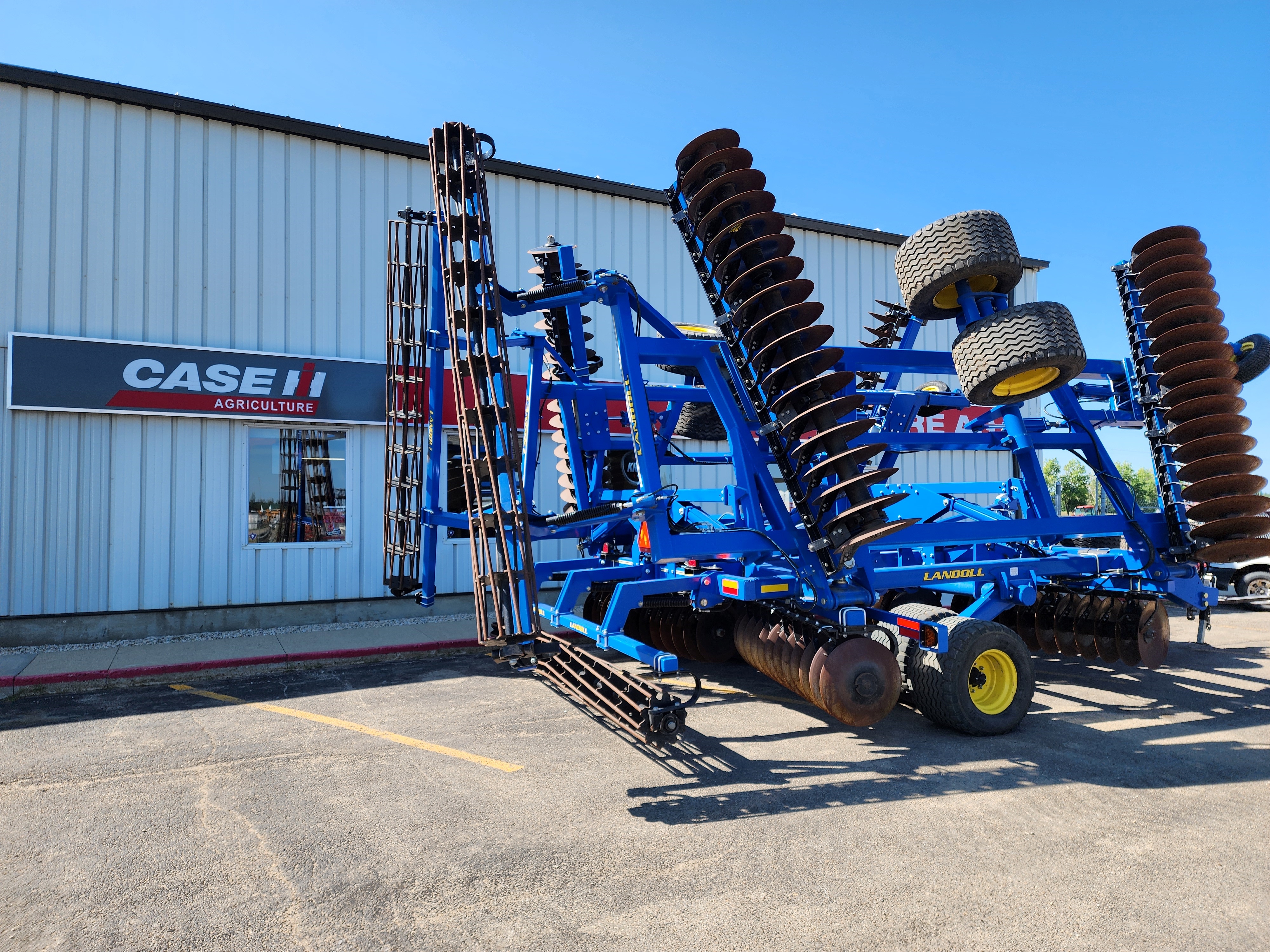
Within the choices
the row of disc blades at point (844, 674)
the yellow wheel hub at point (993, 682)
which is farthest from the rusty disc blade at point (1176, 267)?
the row of disc blades at point (844, 674)

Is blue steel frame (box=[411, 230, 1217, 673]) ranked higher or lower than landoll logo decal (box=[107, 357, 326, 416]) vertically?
lower

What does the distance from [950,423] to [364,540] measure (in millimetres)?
10553

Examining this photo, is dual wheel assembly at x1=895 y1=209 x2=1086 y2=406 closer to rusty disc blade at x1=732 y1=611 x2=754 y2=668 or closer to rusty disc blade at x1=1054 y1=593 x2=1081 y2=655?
rusty disc blade at x1=732 y1=611 x2=754 y2=668

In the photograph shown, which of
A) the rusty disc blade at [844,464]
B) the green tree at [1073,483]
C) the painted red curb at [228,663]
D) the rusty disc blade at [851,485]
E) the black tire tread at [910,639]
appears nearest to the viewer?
the rusty disc blade at [851,485]

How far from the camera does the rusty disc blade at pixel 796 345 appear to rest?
5277 millimetres

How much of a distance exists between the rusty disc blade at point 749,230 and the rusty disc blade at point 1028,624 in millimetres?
4483

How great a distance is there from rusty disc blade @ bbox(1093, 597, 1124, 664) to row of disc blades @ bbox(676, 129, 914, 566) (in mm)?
3066

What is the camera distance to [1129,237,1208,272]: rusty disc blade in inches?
266

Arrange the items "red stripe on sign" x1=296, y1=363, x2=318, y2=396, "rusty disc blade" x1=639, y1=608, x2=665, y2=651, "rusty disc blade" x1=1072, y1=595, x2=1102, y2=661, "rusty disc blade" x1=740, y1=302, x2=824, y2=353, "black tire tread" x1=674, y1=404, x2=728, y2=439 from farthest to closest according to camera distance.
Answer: "red stripe on sign" x1=296, y1=363, x2=318, y2=396
"black tire tread" x1=674, y1=404, x2=728, y2=439
"rusty disc blade" x1=639, y1=608, x2=665, y2=651
"rusty disc blade" x1=1072, y1=595, x2=1102, y2=661
"rusty disc blade" x1=740, y1=302, x2=824, y2=353

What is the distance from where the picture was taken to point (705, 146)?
571 cm

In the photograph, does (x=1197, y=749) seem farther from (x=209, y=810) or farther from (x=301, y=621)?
(x=301, y=621)

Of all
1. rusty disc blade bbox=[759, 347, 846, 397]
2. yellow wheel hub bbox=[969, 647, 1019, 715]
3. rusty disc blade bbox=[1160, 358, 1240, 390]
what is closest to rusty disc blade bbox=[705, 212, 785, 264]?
rusty disc blade bbox=[759, 347, 846, 397]

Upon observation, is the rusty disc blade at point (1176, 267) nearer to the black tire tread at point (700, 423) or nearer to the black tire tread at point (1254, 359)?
the black tire tread at point (1254, 359)

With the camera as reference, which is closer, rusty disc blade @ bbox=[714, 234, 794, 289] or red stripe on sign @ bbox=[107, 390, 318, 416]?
rusty disc blade @ bbox=[714, 234, 794, 289]
